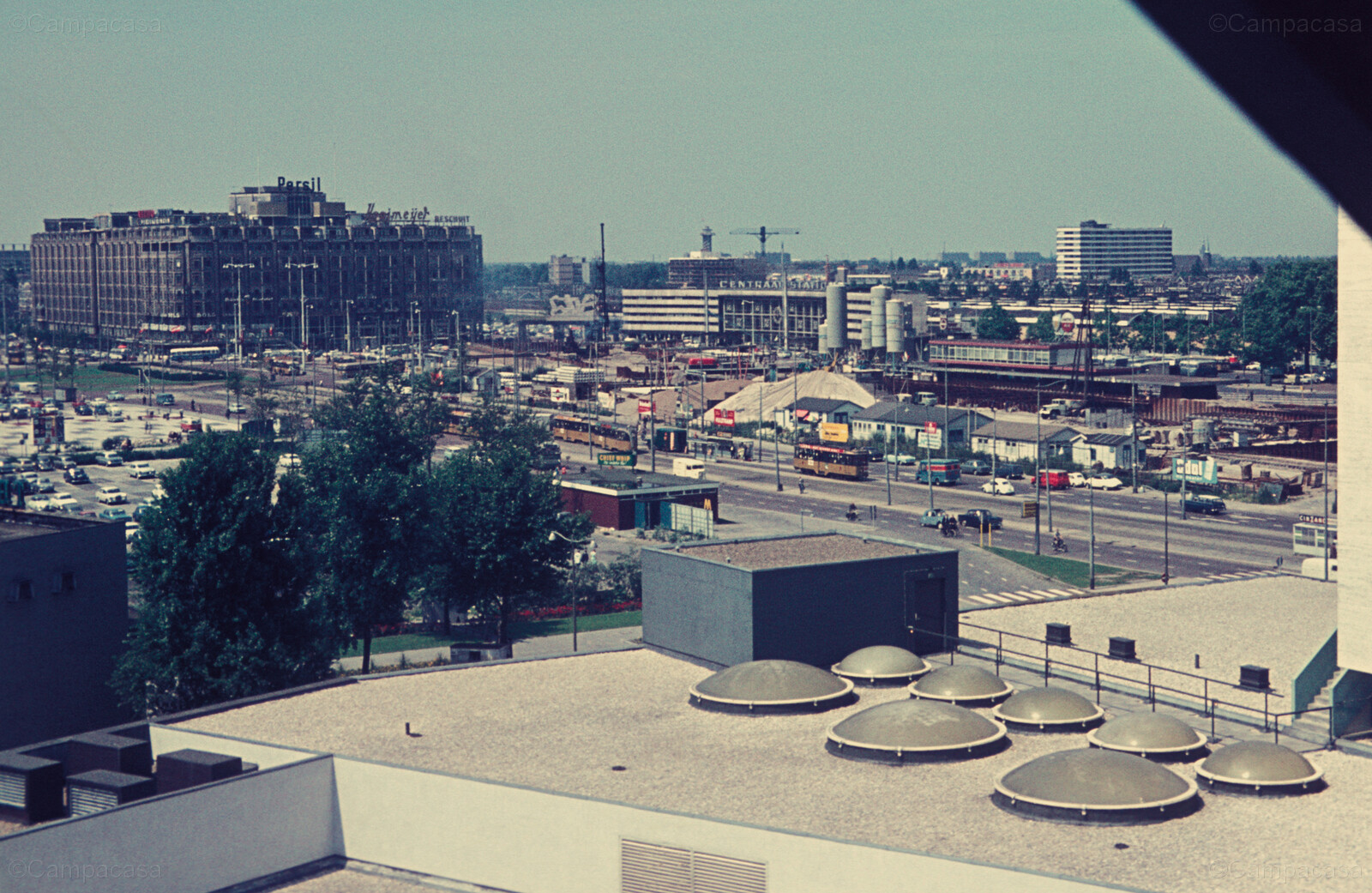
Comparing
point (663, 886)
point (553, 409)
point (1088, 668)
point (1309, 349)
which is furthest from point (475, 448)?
point (1309, 349)

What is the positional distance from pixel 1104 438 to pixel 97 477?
6400 cm

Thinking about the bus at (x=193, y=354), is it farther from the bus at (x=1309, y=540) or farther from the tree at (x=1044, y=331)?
the bus at (x=1309, y=540)

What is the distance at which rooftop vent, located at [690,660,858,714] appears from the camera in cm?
3128

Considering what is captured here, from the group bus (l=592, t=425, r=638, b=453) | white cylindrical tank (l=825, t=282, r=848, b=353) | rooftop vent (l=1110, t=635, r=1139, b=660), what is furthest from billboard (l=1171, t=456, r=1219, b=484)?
white cylindrical tank (l=825, t=282, r=848, b=353)

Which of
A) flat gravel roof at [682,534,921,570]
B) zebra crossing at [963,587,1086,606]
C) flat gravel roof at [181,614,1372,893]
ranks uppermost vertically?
flat gravel roof at [682,534,921,570]

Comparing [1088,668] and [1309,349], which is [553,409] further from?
[1088,668]

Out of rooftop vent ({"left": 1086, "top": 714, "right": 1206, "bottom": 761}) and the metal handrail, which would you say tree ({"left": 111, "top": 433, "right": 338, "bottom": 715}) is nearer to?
the metal handrail

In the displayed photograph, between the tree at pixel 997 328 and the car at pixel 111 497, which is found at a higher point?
the tree at pixel 997 328

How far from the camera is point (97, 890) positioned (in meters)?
23.5

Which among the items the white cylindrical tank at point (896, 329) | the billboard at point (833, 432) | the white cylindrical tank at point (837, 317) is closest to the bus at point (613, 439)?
the billboard at point (833, 432)

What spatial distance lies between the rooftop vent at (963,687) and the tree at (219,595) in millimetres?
16443

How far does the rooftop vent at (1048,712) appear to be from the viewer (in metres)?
29.6

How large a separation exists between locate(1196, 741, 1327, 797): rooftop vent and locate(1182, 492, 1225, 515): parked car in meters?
52.8

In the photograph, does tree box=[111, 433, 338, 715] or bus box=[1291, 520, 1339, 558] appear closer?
tree box=[111, 433, 338, 715]
